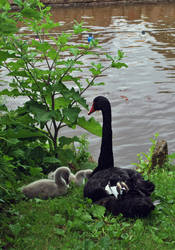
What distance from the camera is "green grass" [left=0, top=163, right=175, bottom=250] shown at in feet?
11.9

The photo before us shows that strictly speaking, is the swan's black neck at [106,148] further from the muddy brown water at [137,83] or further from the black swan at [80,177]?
the muddy brown water at [137,83]

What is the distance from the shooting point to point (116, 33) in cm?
1994

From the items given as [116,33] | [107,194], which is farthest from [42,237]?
[116,33]

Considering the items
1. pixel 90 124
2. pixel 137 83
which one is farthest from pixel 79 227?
pixel 137 83

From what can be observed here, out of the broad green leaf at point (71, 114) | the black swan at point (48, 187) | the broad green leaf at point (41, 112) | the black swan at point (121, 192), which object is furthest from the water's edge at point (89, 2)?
the black swan at point (121, 192)

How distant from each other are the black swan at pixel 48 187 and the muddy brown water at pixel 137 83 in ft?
5.76

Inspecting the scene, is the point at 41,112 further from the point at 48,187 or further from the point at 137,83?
the point at 137,83

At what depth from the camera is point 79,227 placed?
3.91 m

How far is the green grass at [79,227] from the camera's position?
363 centimetres

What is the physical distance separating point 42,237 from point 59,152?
1778mm

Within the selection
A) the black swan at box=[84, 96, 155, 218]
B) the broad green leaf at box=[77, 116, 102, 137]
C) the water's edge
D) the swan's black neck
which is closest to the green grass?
the black swan at box=[84, 96, 155, 218]

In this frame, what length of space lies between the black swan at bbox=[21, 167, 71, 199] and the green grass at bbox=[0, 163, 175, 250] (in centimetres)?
18

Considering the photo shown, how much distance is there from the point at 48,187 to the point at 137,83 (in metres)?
7.86

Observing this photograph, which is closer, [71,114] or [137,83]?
[71,114]
